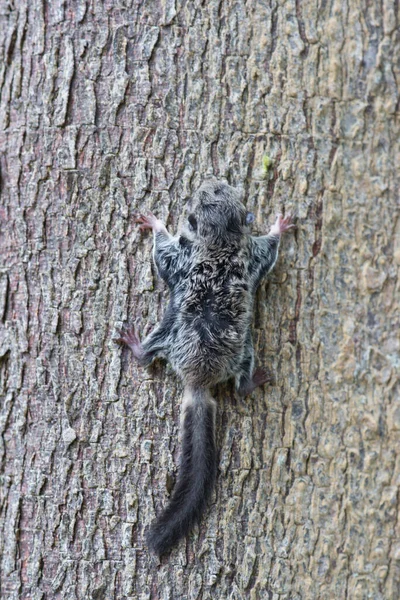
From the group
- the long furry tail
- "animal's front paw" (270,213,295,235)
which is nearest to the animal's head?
"animal's front paw" (270,213,295,235)

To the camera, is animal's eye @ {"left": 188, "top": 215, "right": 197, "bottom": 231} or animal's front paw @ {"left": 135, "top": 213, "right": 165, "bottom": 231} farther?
animal's eye @ {"left": 188, "top": 215, "right": 197, "bottom": 231}

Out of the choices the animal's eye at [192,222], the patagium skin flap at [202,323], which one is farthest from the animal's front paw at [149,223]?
the animal's eye at [192,222]

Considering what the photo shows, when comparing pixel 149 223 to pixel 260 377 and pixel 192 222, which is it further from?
pixel 260 377

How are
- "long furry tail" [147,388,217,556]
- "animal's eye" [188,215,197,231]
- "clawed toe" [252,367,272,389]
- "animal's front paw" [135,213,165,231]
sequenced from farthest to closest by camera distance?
"animal's eye" [188,215,197,231]
"animal's front paw" [135,213,165,231]
"clawed toe" [252,367,272,389]
"long furry tail" [147,388,217,556]

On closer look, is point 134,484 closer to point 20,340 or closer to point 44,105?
point 20,340

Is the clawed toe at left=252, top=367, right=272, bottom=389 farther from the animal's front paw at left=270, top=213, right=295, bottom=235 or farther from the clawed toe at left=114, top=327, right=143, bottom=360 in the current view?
the animal's front paw at left=270, top=213, right=295, bottom=235

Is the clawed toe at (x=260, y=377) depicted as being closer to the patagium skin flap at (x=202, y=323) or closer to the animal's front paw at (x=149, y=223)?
the patagium skin flap at (x=202, y=323)
